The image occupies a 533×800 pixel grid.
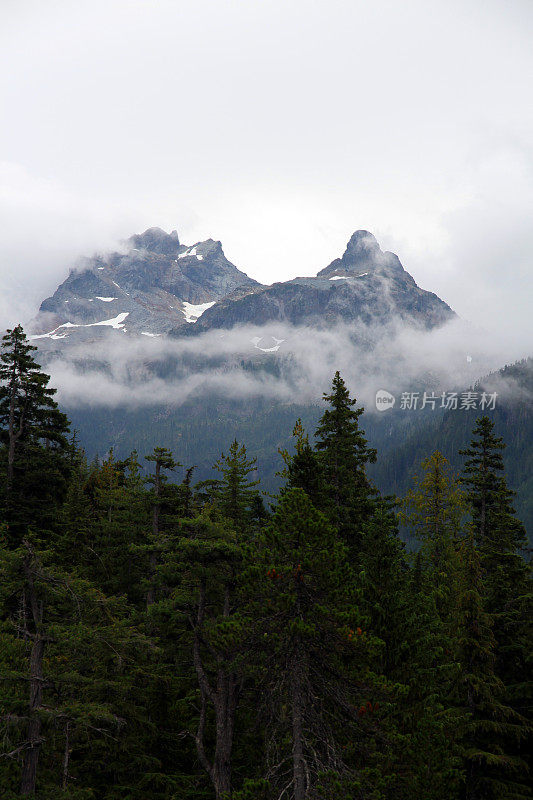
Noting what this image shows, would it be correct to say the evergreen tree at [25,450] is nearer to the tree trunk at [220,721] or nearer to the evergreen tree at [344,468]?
the tree trunk at [220,721]

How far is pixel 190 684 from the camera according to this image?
2261 centimetres

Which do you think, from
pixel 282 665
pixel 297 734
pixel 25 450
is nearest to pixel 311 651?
pixel 282 665

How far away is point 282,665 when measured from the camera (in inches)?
511

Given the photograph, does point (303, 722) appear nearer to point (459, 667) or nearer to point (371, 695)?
point (371, 695)

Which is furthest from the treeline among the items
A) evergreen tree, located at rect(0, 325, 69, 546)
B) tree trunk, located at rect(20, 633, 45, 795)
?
evergreen tree, located at rect(0, 325, 69, 546)

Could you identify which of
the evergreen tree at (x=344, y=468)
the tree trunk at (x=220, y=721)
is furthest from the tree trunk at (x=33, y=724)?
the evergreen tree at (x=344, y=468)

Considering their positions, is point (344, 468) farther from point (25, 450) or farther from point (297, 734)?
point (25, 450)

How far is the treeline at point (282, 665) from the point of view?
13094 millimetres

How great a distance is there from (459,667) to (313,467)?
8396 millimetres

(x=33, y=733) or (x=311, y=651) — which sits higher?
(x=311, y=651)

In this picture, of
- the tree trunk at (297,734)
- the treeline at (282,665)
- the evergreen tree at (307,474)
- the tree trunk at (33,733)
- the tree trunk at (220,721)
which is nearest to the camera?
the tree trunk at (297,734)

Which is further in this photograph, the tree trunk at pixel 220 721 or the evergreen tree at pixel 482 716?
the tree trunk at pixel 220 721

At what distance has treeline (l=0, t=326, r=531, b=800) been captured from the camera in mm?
13094

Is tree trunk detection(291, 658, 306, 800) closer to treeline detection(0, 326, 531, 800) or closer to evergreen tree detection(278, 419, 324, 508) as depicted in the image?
treeline detection(0, 326, 531, 800)
